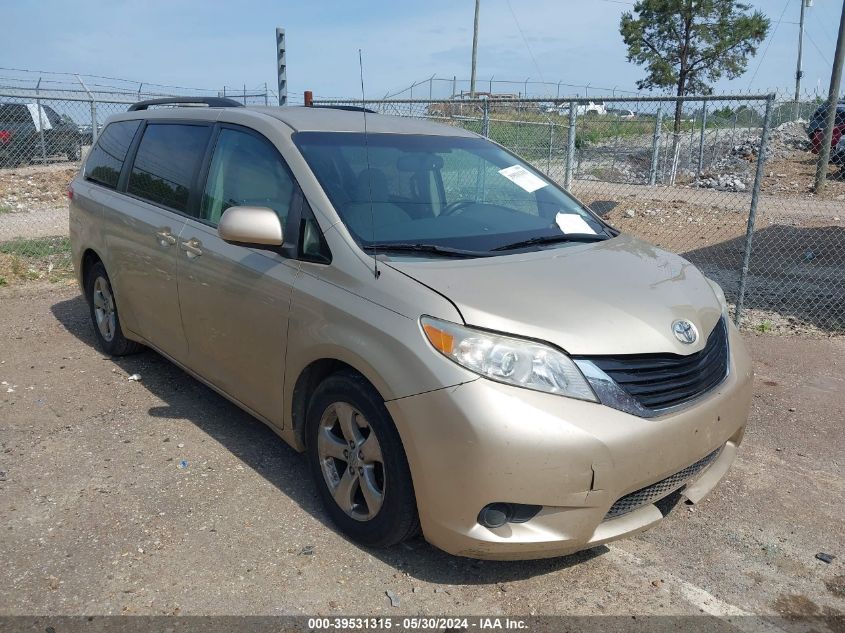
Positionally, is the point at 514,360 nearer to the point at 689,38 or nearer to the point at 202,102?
the point at 202,102

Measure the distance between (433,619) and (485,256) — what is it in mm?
1507

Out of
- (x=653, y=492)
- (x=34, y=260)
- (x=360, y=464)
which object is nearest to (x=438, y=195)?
(x=360, y=464)

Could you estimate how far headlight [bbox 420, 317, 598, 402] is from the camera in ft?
8.34

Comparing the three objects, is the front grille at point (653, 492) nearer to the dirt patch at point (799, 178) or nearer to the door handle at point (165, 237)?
the door handle at point (165, 237)

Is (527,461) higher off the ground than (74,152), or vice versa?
(74,152)

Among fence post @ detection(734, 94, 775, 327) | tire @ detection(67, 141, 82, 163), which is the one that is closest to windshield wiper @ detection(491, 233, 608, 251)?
fence post @ detection(734, 94, 775, 327)

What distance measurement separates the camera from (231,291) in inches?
141

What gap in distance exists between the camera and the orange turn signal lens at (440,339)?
2588mm

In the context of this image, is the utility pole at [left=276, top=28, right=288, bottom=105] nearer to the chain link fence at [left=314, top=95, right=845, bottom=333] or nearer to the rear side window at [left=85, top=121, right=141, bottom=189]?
the chain link fence at [left=314, top=95, right=845, bottom=333]

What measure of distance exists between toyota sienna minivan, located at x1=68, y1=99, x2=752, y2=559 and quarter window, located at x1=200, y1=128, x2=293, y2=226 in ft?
0.04

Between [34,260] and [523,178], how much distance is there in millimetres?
6798

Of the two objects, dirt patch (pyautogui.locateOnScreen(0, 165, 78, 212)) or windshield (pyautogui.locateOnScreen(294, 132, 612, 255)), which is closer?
windshield (pyautogui.locateOnScreen(294, 132, 612, 255))

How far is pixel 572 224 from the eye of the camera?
3805 millimetres

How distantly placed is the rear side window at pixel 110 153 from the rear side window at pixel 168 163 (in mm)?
257
